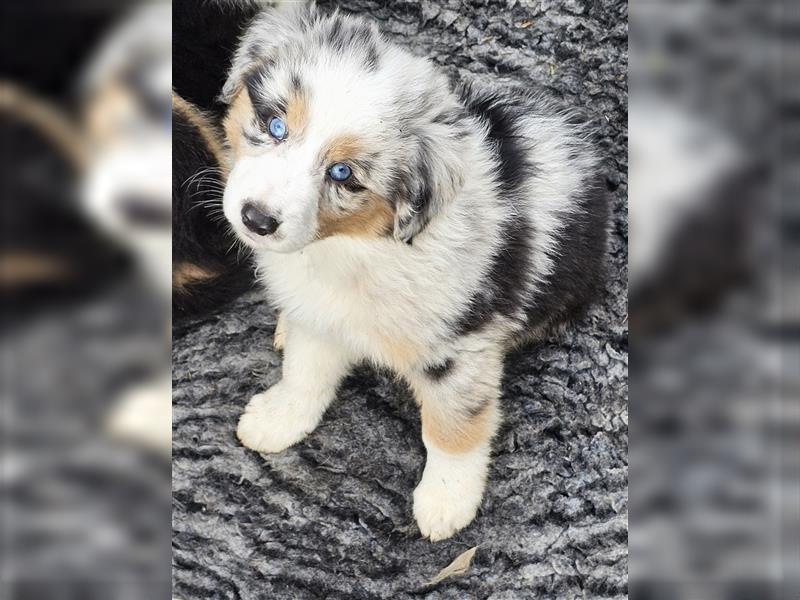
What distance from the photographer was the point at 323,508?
2363mm

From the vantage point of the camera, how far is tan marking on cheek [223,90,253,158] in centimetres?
190

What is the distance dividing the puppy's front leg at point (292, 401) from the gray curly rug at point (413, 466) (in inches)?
1.3

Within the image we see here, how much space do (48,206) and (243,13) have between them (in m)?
0.72

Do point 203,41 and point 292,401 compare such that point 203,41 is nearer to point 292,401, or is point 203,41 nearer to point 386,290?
point 386,290

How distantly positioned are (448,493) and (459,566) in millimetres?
229

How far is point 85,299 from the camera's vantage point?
214 centimetres

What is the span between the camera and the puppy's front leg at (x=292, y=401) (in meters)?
2.33

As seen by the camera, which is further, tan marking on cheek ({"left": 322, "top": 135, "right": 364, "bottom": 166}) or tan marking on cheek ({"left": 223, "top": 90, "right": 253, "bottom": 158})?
tan marking on cheek ({"left": 223, "top": 90, "right": 253, "bottom": 158})

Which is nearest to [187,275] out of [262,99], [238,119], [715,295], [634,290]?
[238,119]

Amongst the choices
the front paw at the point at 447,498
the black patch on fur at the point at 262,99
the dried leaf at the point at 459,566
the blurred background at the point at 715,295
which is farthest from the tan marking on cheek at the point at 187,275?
the blurred background at the point at 715,295

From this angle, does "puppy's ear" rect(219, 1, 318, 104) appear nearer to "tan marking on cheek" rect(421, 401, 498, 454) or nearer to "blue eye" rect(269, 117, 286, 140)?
"blue eye" rect(269, 117, 286, 140)

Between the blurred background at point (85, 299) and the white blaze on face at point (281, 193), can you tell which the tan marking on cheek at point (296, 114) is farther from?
the blurred background at point (85, 299)

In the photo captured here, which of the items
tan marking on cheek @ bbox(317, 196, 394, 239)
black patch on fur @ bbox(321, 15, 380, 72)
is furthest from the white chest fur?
black patch on fur @ bbox(321, 15, 380, 72)

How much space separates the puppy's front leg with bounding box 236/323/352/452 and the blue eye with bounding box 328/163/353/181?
642 mm
